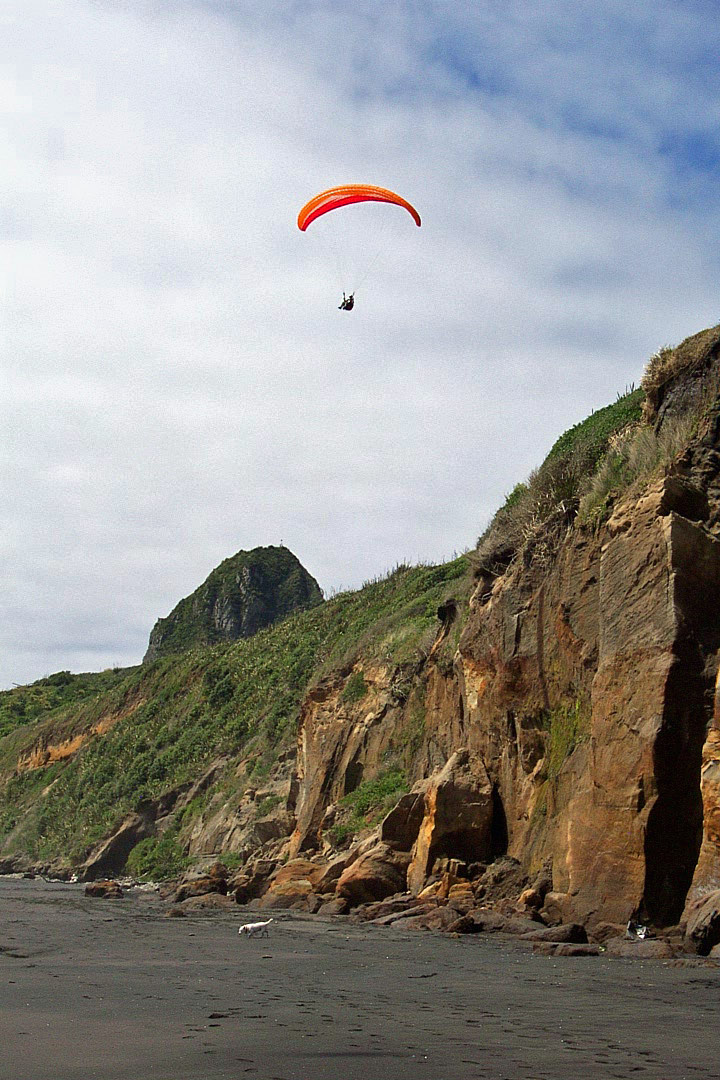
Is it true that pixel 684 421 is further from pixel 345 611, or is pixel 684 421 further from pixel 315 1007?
pixel 345 611

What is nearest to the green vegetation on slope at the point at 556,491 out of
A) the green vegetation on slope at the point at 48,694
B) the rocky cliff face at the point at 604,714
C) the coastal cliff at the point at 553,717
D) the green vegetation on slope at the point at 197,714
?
the coastal cliff at the point at 553,717

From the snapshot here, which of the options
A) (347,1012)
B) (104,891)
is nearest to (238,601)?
(104,891)

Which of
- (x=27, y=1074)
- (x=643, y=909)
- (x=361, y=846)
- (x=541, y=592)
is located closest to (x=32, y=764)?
(x=361, y=846)

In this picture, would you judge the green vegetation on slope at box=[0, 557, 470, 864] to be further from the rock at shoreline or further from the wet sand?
the wet sand

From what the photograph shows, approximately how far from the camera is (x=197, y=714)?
164ft

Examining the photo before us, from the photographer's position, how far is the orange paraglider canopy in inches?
922

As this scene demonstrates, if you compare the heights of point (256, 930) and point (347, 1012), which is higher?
point (347, 1012)

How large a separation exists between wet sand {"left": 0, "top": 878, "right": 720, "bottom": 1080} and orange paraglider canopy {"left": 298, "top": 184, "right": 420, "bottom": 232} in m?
16.2

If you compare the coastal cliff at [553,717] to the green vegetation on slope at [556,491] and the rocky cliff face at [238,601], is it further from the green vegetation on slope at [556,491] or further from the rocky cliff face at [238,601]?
the rocky cliff face at [238,601]

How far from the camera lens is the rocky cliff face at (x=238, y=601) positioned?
79.3 meters

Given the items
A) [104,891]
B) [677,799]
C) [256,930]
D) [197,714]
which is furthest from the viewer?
[197,714]

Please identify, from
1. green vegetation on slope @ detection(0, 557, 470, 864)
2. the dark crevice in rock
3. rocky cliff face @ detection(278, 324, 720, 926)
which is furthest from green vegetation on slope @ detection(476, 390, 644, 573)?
green vegetation on slope @ detection(0, 557, 470, 864)

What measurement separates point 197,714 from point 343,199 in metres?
32.0

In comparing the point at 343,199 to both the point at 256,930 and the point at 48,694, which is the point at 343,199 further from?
the point at 48,694
